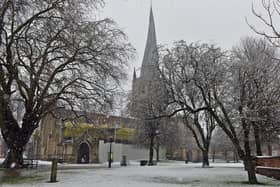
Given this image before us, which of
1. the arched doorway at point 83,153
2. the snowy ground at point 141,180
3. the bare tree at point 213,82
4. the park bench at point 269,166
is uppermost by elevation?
the bare tree at point 213,82

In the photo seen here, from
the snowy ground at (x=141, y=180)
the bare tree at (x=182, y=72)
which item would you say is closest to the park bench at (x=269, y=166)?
the snowy ground at (x=141, y=180)

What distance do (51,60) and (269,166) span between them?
15.4 m

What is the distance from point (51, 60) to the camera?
67.8 ft

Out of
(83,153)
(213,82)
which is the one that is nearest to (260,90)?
(213,82)

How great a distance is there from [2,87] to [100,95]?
662 cm

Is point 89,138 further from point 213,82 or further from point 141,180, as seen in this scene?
point 213,82

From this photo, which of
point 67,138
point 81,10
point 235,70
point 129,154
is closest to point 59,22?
point 81,10

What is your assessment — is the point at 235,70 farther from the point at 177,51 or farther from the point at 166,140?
the point at 166,140

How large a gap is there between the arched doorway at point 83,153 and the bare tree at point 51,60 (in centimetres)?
2410

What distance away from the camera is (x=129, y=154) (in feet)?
186

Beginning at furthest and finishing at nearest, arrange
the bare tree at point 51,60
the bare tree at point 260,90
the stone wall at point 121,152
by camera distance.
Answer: the stone wall at point 121,152 → the bare tree at point 260,90 → the bare tree at point 51,60

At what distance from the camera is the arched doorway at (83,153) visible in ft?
159

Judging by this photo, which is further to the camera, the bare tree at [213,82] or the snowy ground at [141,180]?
the bare tree at [213,82]

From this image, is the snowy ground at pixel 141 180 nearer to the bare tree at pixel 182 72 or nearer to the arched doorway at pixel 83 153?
the bare tree at pixel 182 72
